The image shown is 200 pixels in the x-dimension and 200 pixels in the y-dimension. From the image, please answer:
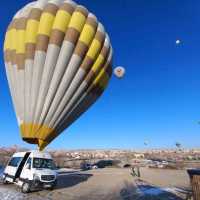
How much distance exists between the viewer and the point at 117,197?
51.0 ft

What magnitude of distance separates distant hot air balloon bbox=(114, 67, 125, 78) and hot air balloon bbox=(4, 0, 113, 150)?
115 cm

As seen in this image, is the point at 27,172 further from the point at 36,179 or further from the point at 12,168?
the point at 12,168

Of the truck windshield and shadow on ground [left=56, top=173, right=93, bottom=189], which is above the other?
the truck windshield

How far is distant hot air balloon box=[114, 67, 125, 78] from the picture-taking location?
17894mm

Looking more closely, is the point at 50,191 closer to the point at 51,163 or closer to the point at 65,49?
the point at 51,163

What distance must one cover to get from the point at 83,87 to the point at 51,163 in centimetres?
731

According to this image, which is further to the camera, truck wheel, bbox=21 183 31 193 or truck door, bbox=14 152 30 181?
truck door, bbox=14 152 30 181

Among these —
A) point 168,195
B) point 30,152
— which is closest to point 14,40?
point 30,152

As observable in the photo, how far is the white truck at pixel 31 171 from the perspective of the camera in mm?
18016

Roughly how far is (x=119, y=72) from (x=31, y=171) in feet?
27.7

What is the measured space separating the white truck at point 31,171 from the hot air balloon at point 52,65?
4630 mm

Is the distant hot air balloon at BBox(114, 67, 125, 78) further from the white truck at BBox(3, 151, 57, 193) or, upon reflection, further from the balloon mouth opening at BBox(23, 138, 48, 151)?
the white truck at BBox(3, 151, 57, 193)

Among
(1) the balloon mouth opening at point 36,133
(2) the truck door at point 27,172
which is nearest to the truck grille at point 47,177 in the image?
(2) the truck door at point 27,172

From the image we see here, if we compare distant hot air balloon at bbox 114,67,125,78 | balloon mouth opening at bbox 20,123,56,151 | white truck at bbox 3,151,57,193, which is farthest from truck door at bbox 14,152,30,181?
distant hot air balloon at bbox 114,67,125,78
